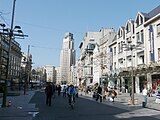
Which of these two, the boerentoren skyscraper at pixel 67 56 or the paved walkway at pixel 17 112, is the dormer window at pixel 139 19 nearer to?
the paved walkway at pixel 17 112

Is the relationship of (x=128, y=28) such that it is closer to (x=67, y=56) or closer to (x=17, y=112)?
(x=17, y=112)

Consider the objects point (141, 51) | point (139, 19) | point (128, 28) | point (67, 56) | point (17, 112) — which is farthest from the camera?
point (67, 56)

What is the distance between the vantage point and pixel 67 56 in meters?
149

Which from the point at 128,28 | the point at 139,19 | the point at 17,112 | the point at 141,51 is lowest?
the point at 17,112

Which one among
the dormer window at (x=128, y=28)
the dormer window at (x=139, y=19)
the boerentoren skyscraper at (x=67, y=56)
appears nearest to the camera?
the dormer window at (x=139, y=19)

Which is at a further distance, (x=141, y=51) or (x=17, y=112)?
(x=141, y=51)

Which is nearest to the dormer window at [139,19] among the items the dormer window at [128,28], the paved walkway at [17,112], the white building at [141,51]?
the white building at [141,51]

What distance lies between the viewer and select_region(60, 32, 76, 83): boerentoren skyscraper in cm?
12106

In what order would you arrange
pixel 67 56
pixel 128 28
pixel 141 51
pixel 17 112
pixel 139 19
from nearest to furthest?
pixel 17 112, pixel 141 51, pixel 139 19, pixel 128 28, pixel 67 56

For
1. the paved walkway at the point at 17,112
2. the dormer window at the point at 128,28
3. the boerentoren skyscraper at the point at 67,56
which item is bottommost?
the paved walkway at the point at 17,112

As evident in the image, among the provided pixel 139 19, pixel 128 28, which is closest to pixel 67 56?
pixel 128 28

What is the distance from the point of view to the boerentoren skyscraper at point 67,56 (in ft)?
397

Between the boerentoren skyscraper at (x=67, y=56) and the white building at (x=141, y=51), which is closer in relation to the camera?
the white building at (x=141, y=51)

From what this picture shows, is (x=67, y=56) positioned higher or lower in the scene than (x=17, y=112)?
higher
